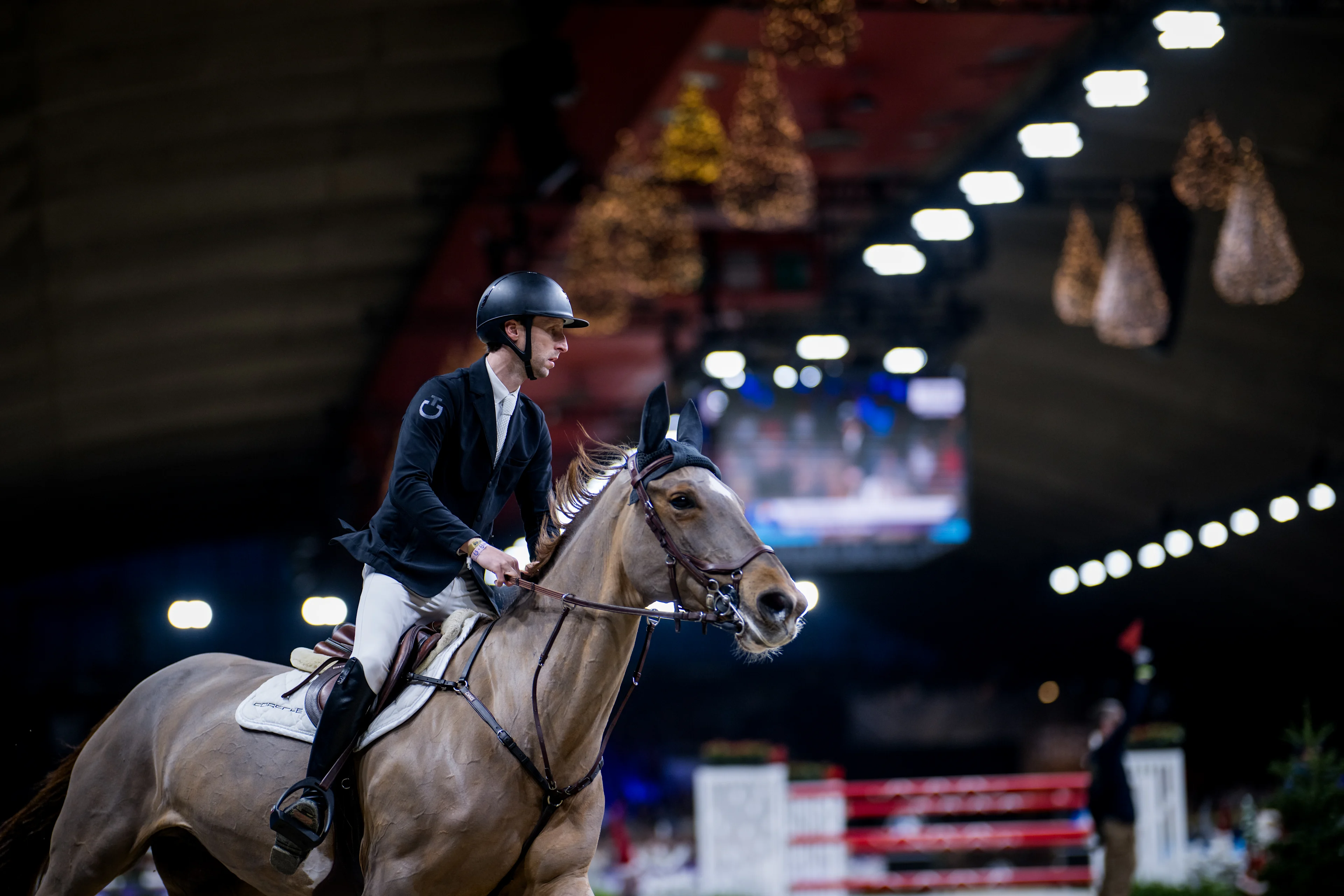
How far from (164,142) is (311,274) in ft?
12.3

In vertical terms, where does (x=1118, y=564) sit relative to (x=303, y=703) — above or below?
below

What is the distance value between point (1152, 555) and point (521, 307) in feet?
Answer: 64.7

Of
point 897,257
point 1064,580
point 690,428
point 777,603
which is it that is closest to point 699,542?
point 777,603

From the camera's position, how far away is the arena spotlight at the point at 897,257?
41.5ft

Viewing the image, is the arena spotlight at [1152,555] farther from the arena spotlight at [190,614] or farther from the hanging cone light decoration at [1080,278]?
the arena spotlight at [190,614]

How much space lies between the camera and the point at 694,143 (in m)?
10.6

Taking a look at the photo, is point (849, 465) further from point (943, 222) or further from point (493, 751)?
point (493, 751)

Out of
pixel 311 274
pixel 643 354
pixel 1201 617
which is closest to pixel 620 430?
pixel 643 354

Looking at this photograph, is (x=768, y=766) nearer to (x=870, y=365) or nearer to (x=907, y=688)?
(x=870, y=365)

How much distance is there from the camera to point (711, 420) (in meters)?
14.6

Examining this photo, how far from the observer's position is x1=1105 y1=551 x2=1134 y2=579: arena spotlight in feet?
73.1

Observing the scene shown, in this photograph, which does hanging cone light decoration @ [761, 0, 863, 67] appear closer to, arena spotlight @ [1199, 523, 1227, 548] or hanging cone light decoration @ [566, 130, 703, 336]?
hanging cone light decoration @ [566, 130, 703, 336]

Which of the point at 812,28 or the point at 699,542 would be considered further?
the point at 812,28

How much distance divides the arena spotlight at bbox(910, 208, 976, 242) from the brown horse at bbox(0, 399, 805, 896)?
8.53 metres
